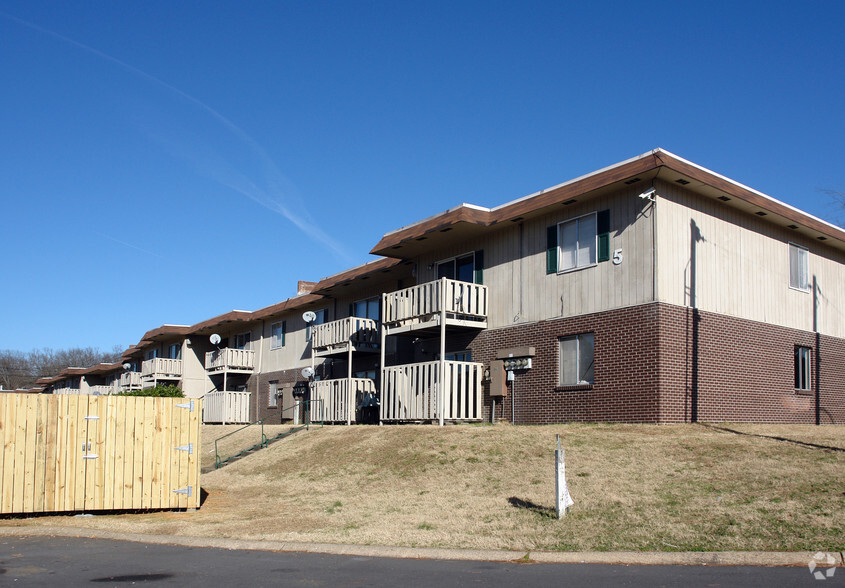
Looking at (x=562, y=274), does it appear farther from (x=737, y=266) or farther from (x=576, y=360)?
(x=737, y=266)

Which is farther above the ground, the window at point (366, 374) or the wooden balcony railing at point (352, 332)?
the wooden balcony railing at point (352, 332)

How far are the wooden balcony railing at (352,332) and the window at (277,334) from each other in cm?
746

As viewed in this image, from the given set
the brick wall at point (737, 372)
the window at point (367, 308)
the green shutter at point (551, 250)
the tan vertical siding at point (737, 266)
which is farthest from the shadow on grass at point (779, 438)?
the window at point (367, 308)

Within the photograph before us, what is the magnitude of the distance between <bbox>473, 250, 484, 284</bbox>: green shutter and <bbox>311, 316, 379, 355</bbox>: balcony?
6.06 meters

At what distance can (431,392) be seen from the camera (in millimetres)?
20234

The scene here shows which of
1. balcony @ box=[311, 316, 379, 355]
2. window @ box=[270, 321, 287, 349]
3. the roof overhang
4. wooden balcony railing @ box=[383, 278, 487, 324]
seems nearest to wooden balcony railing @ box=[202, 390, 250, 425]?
window @ box=[270, 321, 287, 349]

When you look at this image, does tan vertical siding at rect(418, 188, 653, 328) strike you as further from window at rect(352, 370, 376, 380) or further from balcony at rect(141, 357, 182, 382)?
balcony at rect(141, 357, 182, 382)

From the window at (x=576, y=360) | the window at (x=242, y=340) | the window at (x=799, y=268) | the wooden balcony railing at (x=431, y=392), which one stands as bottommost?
the wooden balcony railing at (x=431, y=392)

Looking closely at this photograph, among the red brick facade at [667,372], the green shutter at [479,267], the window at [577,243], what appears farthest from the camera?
the green shutter at [479,267]

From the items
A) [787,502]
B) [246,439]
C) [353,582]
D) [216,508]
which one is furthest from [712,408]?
[246,439]

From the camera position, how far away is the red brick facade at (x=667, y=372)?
1669 centimetres

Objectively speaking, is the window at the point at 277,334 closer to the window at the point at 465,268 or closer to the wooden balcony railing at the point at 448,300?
the window at the point at 465,268

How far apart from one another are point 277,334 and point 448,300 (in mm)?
16497

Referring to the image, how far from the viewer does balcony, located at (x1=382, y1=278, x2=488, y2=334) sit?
20.6 metres
